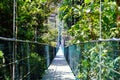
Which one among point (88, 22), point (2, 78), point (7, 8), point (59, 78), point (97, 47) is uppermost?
→ point (7, 8)

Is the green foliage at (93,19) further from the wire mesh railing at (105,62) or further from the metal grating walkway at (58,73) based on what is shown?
the metal grating walkway at (58,73)

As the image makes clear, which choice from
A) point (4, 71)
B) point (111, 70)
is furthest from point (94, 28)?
point (4, 71)

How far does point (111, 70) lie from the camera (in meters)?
4.46

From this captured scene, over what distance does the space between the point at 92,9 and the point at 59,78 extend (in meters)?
Result: 7.24

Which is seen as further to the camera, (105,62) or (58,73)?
(58,73)

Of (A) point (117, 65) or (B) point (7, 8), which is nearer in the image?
Answer: (A) point (117, 65)

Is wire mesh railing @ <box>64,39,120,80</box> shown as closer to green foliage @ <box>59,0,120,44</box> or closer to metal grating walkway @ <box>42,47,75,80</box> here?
green foliage @ <box>59,0,120,44</box>

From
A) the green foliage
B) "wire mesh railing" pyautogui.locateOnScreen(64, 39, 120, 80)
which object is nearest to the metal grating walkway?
the green foliage

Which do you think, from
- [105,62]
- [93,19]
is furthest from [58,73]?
[105,62]

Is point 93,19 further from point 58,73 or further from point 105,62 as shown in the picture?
point 58,73

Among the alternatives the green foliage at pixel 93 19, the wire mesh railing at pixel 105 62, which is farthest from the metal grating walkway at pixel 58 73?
the wire mesh railing at pixel 105 62

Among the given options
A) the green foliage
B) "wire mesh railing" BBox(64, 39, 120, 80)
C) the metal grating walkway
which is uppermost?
the green foliage

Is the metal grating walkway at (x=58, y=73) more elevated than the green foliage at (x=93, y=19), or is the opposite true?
the green foliage at (x=93, y=19)

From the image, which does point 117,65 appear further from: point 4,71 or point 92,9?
point 92,9
